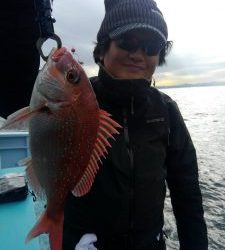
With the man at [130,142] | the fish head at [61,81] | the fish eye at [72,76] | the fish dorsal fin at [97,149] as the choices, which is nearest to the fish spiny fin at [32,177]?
the fish dorsal fin at [97,149]

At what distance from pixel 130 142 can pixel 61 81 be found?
1148 millimetres

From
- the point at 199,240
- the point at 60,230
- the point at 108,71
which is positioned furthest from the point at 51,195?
the point at 199,240

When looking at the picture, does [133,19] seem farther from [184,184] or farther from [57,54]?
[184,184]

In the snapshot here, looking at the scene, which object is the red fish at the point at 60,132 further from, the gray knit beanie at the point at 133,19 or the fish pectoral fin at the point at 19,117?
the gray knit beanie at the point at 133,19

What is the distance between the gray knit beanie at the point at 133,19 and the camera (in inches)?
104

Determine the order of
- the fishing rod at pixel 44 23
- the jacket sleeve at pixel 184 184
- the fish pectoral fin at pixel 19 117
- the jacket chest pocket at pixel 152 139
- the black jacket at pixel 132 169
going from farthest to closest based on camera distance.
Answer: the jacket sleeve at pixel 184 184 → the jacket chest pocket at pixel 152 139 → the black jacket at pixel 132 169 → the fishing rod at pixel 44 23 → the fish pectoral fin at pixel 19 117

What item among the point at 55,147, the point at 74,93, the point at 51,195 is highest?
the point at 74,93

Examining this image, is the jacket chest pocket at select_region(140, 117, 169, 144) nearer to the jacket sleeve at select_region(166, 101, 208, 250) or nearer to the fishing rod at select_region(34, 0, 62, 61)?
the jacket sleeve at select_region(166, 101, 208, 250)

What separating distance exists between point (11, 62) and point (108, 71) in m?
0.76

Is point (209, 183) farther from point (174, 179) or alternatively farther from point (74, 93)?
point (74, 93)

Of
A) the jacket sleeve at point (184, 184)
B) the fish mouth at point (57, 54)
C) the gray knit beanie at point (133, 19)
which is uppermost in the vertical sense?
the gray knit beanie at point (133, 19)

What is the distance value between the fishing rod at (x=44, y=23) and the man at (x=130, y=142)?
34.0 inches

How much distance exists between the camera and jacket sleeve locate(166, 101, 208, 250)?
2951mm

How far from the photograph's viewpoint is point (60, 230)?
183cm
